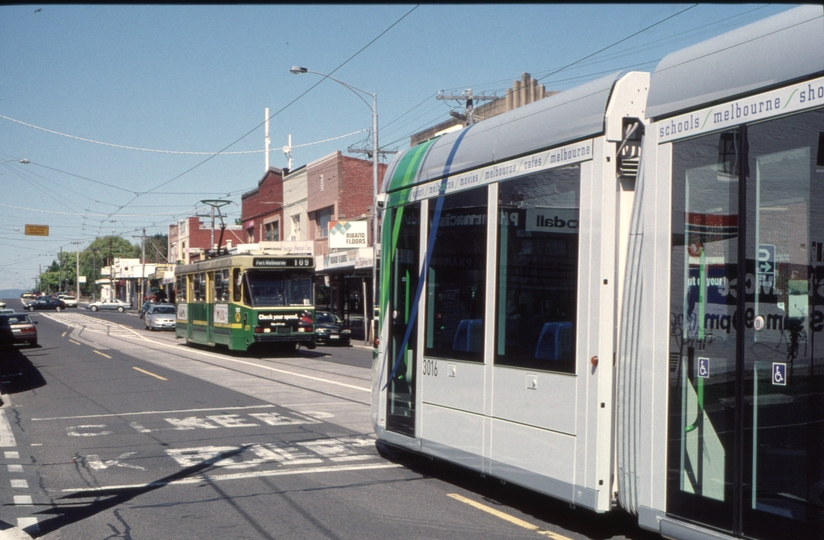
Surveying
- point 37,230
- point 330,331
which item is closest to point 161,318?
point 37,230

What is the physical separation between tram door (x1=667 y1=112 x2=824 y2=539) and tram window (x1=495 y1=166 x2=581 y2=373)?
948 mm

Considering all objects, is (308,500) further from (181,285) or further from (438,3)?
(181,285)

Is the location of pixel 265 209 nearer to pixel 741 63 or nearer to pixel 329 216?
pixel 329 216

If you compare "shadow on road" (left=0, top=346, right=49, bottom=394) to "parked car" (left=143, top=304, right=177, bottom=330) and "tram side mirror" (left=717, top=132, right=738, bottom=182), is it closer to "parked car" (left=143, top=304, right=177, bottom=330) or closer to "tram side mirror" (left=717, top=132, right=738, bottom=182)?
"parked car" (left=143, top=304, right=177, bottom=330)

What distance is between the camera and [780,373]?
14.7 ft

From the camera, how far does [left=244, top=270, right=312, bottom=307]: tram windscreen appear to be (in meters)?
26.6

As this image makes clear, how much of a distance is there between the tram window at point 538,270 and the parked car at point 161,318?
44.1 meters

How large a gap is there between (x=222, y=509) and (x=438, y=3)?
523 centimetres

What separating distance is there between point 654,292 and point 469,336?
2.18 meters

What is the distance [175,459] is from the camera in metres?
9.80

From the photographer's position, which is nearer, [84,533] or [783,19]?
[783,19]

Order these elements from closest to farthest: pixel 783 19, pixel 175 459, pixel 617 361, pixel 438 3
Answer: pixel 438 3, pixel 783 19, pixel 617 361, pixel 175 459

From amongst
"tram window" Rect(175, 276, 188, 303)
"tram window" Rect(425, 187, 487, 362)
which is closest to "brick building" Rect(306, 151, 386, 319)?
"tram window" Rect(175, 276, 188, 303)

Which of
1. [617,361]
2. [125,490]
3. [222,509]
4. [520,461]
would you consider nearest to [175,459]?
[125,490]
